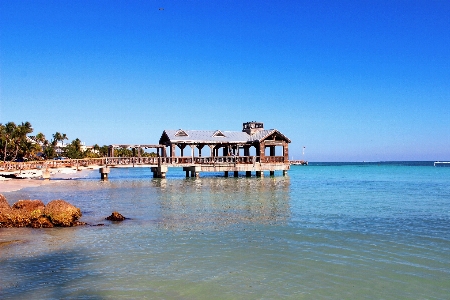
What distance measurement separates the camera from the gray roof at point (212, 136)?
43.5 meters

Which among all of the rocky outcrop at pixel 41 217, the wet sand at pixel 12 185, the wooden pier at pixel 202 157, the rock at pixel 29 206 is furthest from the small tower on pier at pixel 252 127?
the rocky outcrop at pixel 41 217

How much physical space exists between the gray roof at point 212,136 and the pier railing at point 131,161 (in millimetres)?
2149

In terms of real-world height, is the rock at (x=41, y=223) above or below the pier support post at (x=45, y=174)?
below

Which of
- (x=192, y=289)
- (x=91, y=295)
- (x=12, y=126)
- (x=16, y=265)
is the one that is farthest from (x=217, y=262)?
(x=12, y=126)

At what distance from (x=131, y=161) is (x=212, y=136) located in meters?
9.50

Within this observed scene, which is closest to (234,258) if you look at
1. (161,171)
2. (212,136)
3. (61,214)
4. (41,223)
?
(61,214)

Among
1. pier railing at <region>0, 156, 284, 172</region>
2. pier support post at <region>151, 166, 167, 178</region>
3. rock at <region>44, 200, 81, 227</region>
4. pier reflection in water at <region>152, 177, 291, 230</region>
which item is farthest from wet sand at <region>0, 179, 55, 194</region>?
rock at <region>44, 200, 81, 227</region>

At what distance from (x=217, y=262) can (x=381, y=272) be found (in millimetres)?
3689

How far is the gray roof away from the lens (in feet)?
143

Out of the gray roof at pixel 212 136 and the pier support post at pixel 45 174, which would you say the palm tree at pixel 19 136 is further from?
the gray roof at pixel 212 136

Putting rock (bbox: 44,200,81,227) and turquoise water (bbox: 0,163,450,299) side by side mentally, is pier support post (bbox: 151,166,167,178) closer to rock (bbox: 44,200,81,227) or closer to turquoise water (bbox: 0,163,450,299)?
turquoise water (bbox: 0,163,450,299)

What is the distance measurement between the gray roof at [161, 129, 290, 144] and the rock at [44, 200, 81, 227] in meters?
28.6

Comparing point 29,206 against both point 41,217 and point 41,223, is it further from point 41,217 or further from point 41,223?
point 41,223

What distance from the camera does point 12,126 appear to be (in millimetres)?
60688
